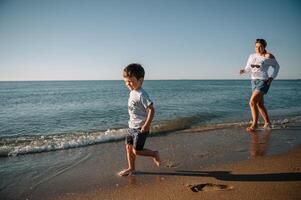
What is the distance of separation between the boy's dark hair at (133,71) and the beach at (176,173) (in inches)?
60.7

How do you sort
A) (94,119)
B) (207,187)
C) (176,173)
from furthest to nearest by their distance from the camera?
(94,119), (176,173), (207,187)

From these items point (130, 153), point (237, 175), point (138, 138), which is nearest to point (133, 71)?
point (138, 138)

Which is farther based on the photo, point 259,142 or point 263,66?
point 263,66

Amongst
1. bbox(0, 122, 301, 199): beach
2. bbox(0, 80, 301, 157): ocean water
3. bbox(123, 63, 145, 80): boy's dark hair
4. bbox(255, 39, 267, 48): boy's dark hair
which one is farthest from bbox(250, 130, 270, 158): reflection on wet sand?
bbox(123, 63, 145, 80): boy's dark hair

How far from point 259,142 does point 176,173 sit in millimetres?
2713

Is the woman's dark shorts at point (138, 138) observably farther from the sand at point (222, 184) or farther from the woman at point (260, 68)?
the woman at point (260, 68)

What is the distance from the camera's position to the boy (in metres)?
3.59

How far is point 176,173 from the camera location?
3795 mm

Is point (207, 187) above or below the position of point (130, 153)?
below

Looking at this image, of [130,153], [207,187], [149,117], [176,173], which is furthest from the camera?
[130,153]

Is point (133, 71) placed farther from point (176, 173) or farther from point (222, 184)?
point (222, 184)

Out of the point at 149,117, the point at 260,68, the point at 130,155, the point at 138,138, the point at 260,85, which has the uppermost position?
the point at 260,68

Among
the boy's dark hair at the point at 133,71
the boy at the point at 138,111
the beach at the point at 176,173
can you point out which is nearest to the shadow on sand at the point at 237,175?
the beach at the point at 176,173

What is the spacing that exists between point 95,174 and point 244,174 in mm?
2284
